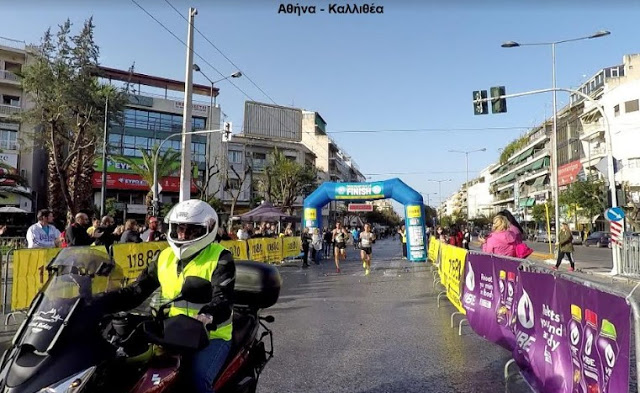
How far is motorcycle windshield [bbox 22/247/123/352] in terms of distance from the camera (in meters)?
2.20

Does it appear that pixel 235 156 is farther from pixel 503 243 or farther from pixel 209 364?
pixel 209 364

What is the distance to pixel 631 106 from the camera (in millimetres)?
46281

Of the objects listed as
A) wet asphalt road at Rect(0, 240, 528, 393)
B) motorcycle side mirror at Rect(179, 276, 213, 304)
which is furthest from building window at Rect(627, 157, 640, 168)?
motorcycle side mirror at Rect(179, 276, 213, 304)

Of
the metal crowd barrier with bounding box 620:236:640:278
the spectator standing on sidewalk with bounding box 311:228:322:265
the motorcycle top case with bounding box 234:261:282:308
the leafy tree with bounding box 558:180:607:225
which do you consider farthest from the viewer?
the leafy tree with bounding box 558:180:607:225

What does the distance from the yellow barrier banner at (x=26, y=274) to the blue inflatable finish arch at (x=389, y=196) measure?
16.4m

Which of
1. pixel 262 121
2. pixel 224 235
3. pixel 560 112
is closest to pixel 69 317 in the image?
pixel 224 235

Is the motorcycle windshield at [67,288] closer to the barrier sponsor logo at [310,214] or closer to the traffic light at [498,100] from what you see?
the traffic light at [498,100]

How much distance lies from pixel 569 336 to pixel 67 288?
3.18 metres

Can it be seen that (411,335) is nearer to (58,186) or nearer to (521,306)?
→ (521,306)

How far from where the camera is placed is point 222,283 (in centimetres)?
293

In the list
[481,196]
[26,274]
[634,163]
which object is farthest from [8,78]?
[481,196]

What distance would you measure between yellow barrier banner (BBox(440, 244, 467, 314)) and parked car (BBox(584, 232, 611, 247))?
114 ft

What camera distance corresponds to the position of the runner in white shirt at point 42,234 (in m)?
9.62

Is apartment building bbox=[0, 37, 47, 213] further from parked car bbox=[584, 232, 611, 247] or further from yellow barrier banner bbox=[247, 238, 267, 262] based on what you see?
parked car bbox=[584, 232, 611, 247]
